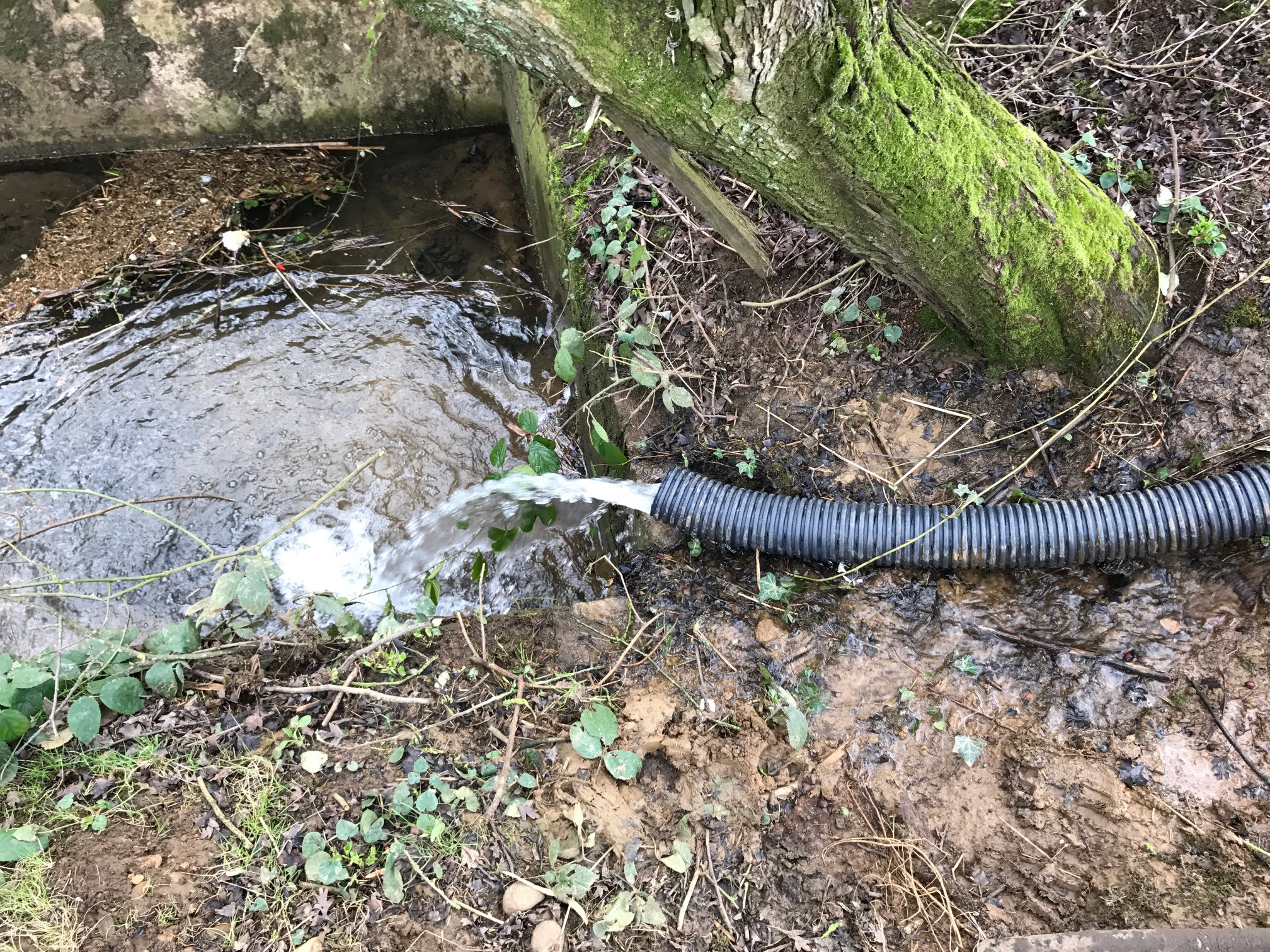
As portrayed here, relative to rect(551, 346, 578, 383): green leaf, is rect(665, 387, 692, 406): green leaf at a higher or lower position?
lower

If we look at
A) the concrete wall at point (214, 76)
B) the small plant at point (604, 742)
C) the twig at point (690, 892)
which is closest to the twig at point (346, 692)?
the small plant at point (604, 742)

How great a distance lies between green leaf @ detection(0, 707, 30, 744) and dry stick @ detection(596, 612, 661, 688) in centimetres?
160

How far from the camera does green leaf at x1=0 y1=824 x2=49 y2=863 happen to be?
1703 millimetres

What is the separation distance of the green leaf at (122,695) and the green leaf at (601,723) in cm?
135

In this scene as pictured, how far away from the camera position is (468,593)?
2965 mm

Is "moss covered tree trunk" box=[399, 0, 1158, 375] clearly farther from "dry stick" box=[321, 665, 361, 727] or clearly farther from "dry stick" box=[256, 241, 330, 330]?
"dry stick" box=[256, 241, 330, 330]

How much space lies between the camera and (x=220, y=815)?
1.87 metres

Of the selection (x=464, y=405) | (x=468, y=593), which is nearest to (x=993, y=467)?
(x=468, y=593)

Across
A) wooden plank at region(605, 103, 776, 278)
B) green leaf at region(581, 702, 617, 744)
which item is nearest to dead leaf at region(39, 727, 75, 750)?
green leaf at region(581, 702, 617, 744)

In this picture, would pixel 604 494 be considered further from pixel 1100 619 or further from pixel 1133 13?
pixel 1133 13

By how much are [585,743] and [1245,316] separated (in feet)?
8.01

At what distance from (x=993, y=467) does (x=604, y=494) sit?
1.40m

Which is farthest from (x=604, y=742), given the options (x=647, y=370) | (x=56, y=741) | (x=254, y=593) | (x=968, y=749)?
(x=56, y=741)

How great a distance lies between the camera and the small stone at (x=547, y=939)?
1661 mm
